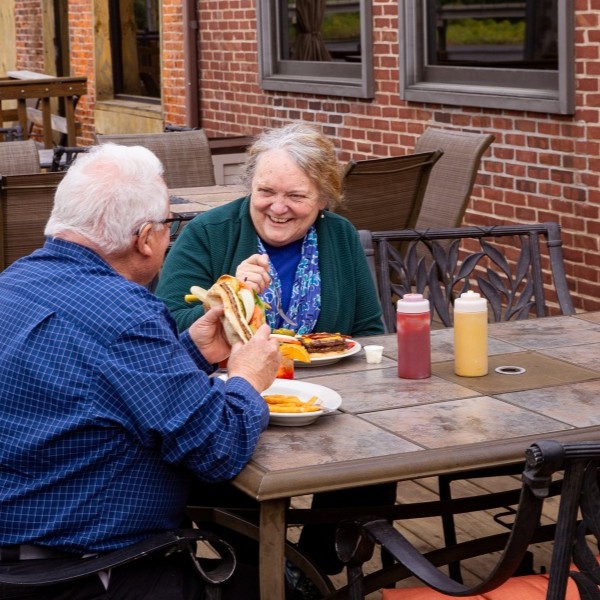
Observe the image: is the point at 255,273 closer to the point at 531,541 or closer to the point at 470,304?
the point at 470,304

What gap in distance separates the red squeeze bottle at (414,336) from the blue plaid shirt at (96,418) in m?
0.58

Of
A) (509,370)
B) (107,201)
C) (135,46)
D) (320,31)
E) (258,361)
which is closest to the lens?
(107,201)

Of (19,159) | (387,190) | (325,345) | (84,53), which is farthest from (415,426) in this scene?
(84,53)

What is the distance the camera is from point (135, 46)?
43.5 ft

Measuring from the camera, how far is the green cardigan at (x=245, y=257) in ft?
11.8

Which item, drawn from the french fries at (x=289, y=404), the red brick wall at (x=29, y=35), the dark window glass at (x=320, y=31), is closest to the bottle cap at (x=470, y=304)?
the french fries at (x=289, y=404)

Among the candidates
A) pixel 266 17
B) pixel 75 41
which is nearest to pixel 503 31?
pixel 266 17

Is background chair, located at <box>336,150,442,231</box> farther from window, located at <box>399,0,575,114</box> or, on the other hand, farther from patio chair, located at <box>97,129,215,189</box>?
patio chair, located at <box>97,129,215,189</box>

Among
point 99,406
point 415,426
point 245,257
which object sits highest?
point 245,257

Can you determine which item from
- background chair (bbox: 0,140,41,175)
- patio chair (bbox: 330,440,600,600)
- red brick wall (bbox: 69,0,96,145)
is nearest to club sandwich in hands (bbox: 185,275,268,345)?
patio chair (bbox: 330,440,600,600)

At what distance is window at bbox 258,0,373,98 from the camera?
27.2ft

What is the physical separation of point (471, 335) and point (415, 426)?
1.41 feet

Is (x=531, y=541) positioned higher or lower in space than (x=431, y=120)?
lower

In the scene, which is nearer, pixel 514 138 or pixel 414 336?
pixel 414 336
